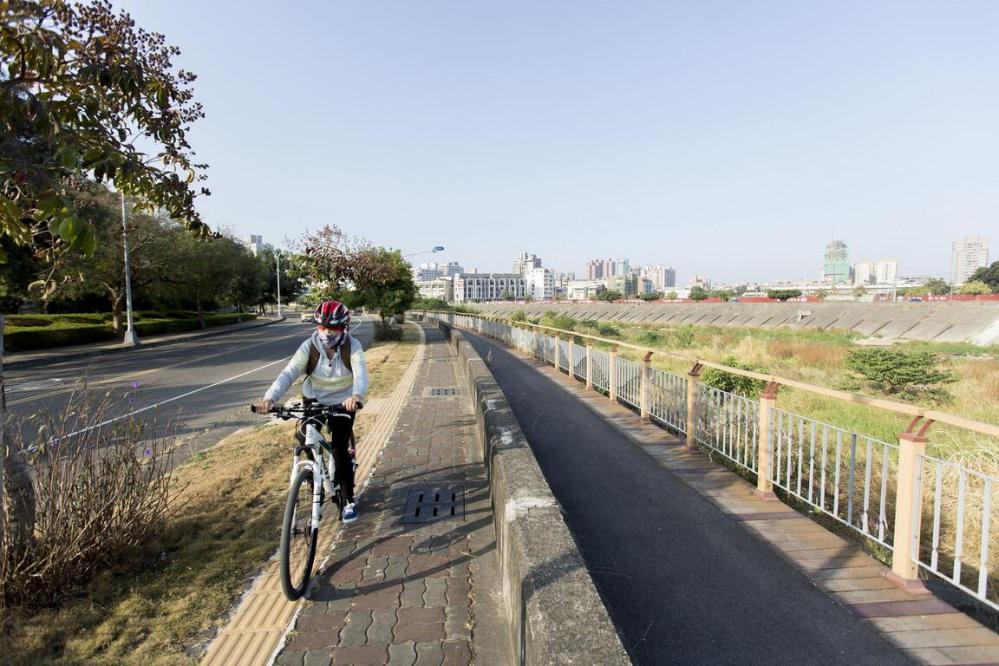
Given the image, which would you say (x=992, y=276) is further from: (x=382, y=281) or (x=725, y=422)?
(x=725, y=422)

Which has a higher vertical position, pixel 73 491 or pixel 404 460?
pixel 73 491

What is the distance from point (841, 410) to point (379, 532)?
30.1 feet

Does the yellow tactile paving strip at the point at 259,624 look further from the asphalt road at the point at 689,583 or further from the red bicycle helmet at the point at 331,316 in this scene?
the asphalt road at the point at 689,583

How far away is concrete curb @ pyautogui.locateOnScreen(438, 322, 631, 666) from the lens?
1.87 meters

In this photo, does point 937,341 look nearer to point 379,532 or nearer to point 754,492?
point 754,492

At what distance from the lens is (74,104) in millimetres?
3471

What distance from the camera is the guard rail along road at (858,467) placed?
3.22 m

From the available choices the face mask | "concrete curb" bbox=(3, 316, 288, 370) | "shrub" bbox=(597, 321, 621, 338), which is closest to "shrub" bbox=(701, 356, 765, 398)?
the face mask

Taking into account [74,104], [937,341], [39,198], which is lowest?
[937,341]

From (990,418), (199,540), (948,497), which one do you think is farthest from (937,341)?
(199,540)

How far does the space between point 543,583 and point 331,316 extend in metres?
2.53

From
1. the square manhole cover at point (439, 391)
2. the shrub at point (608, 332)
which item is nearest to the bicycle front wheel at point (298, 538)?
the square manhole cover at point (439, 391)

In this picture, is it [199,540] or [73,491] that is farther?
[199,540]

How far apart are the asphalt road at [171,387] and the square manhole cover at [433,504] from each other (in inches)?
85.3
